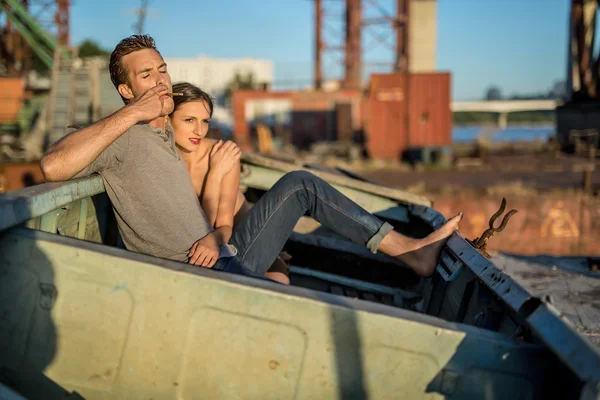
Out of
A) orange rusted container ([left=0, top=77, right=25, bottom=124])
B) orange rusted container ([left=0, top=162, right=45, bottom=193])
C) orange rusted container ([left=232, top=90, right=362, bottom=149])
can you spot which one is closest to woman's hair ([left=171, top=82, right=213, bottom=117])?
orange rusted container ([left=0, top=162, right=45, bottom=193])

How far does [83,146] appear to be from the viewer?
2256 millimetres

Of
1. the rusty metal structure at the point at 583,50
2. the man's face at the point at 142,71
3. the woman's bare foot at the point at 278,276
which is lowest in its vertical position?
the woman's bare foot at the point at 278,276

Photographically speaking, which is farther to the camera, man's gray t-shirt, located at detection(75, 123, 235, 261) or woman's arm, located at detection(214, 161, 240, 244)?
woman's arm, located at detection(214, 161, 240, 244)

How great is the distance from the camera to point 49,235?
2127 millimetres

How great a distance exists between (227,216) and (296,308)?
111 centimetres

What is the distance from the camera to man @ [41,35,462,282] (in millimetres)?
2354

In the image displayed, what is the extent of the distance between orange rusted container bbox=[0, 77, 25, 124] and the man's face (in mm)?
22021

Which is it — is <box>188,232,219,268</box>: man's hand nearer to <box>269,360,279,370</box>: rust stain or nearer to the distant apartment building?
<box>269,360,279,370</box>: rust stain

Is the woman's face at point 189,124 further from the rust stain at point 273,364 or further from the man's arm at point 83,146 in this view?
the rust stain at point 273,364

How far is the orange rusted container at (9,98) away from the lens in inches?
866

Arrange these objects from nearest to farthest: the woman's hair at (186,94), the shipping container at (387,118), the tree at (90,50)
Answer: the woman's hair at (186,94) → the shipping container at (387,118) → the tree at (90,50)

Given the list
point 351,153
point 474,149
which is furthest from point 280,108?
point 474,149

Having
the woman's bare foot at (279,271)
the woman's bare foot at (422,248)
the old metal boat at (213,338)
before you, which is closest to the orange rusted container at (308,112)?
the woman's bare foot at (279,271)

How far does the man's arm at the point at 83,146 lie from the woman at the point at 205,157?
0.67 metres
